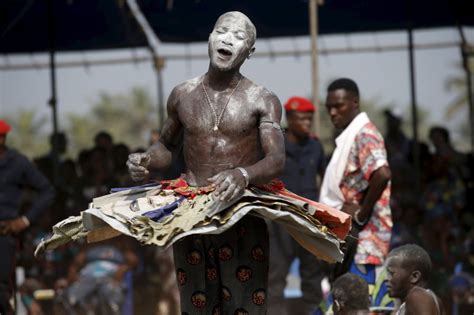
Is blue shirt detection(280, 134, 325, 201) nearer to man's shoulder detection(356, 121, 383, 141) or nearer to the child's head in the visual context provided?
man's shoulder detection(356, 121, 383, 141)

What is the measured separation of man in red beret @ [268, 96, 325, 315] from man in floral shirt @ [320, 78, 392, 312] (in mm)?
1556

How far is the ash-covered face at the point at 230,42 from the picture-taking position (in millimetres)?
5703

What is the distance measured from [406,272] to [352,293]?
39 centimetres

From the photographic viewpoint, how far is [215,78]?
579cm

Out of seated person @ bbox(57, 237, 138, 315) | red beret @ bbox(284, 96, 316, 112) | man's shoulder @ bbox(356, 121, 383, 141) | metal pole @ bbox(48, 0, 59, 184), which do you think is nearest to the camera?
man's shoulder @ bbox(356, 121, 383, 141)

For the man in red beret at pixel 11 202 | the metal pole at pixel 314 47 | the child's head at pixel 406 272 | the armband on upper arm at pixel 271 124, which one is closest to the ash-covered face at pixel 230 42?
the armband on upper arm at pixel 271 124

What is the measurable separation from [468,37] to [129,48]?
10.7ft

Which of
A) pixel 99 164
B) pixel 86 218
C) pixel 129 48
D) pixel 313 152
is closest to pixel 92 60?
pixel 129 48

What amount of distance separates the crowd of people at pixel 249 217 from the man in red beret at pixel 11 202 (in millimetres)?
11

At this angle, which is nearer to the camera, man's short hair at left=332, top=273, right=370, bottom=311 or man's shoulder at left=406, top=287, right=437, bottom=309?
man's shoulder at left=406, top=287, right=437, bottom=309

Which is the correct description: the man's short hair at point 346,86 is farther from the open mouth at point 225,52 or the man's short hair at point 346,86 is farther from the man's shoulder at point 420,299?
the open mouth at point 225,52

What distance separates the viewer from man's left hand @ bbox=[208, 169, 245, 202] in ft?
17.3

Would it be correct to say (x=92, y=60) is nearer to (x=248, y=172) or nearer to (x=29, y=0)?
(x=29, y=0)

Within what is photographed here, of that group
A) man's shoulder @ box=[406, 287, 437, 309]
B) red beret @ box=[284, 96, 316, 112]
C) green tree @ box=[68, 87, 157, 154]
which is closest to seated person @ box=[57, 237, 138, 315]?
red beret @ box=[284, 96, 316, 112]
